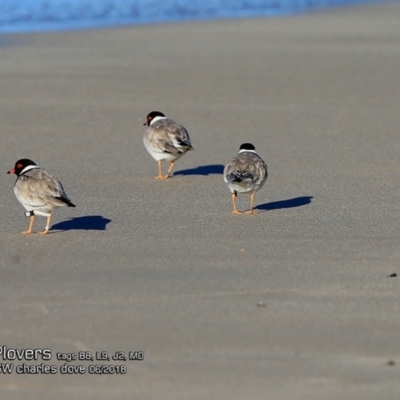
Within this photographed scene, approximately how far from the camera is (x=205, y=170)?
32.1 feet

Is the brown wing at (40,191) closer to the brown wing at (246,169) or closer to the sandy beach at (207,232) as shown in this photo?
the sandy beach at (207,232)

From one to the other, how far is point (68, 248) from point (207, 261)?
971 mm

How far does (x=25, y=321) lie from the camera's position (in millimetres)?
5234

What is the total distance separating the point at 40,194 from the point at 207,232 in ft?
3.91

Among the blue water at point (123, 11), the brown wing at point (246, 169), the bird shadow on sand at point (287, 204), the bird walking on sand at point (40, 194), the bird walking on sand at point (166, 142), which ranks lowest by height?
the bird walking on sand at point (40, 194)

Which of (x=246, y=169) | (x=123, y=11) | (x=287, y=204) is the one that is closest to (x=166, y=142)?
(x=287, y=204)

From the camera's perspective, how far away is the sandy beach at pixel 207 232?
4672 mm

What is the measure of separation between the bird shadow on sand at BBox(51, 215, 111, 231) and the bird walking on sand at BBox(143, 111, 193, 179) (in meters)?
1.72

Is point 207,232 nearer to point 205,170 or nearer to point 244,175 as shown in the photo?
point 244,175

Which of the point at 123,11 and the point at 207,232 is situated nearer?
the point at 207,232

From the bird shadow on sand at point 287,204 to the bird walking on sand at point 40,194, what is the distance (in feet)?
6.01

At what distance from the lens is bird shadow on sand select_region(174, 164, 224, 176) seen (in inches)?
380

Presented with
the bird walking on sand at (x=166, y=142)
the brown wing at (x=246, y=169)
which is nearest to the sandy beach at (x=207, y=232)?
the bird walking on sand at (x=166, y=142)

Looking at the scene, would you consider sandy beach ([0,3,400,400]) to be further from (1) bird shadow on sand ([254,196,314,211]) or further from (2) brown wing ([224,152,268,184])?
(2) brown wing ([224,152,268,184])
